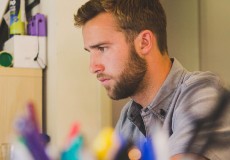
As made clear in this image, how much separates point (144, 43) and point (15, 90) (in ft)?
1.80

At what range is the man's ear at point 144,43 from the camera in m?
0.86

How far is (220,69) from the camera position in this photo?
1677mm

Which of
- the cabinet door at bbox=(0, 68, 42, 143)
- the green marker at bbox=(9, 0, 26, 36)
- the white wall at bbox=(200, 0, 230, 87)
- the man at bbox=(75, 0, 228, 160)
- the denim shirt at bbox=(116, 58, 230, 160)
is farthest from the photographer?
the white wall at bbox=(200, 0, 230, 87)

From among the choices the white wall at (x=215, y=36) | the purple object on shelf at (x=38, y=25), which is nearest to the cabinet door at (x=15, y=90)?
the purple object on shelf at (x=38, y=25)

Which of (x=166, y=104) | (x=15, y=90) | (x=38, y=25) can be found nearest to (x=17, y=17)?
(x=38, y=25)

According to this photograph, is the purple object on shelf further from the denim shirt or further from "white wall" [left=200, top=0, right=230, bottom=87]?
"white wall" [left=200, top=0, right=230, bottom=87]

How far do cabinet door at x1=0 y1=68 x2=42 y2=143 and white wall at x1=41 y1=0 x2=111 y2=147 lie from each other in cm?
5

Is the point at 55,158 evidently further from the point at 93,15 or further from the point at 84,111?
the point at 84,111

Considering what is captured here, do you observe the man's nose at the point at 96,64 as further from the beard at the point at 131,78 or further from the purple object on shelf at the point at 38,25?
the purple object on shelf at the point at 38,25

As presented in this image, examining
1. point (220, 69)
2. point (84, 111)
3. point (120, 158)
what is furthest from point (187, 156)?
point (220, 69)

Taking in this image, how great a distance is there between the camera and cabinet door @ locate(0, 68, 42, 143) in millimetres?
1163

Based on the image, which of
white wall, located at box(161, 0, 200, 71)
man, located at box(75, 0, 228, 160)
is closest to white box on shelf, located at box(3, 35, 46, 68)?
man, located at box(75, 0, 228, 160)

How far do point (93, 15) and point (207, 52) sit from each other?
96cm

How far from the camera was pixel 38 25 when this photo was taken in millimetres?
1253
